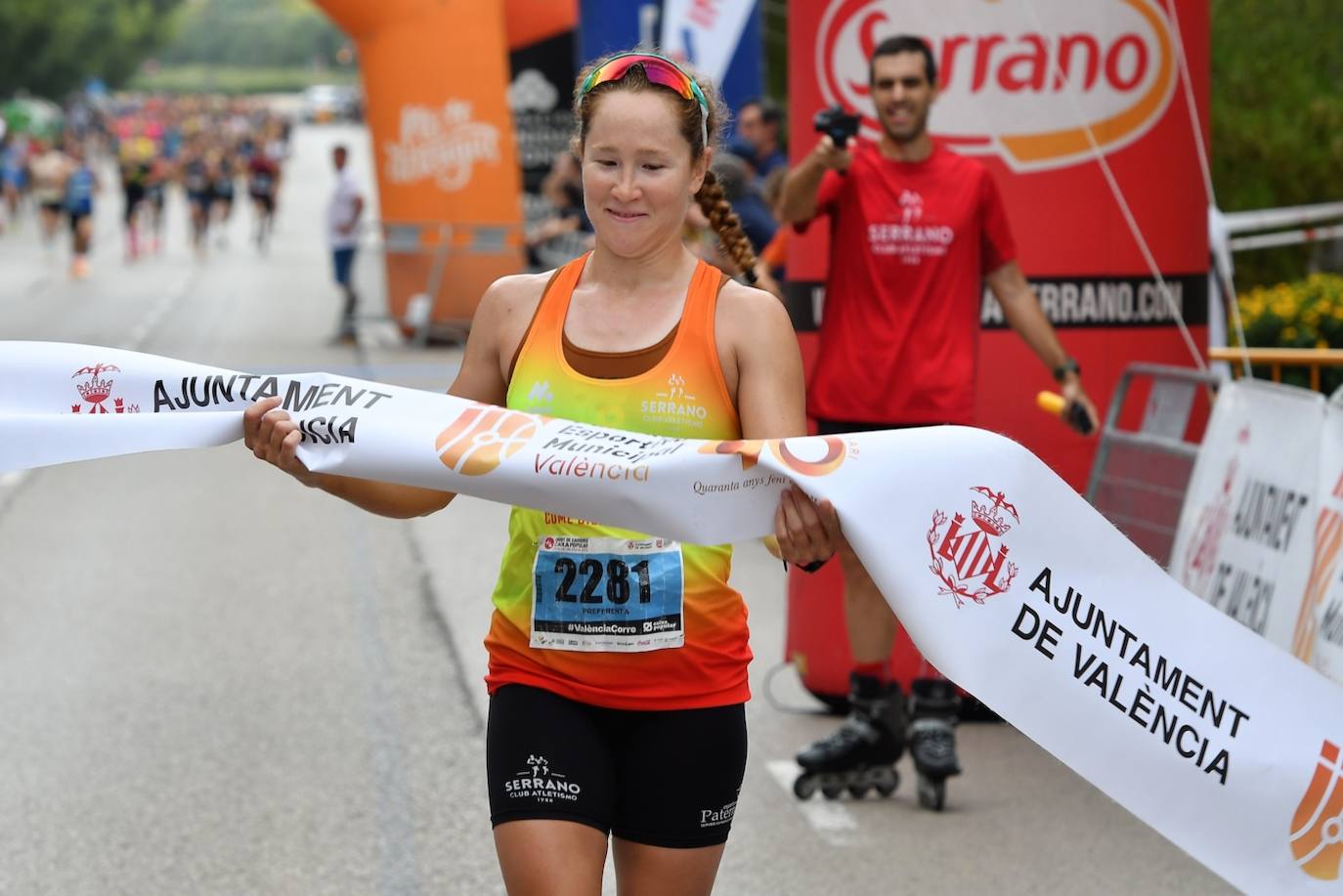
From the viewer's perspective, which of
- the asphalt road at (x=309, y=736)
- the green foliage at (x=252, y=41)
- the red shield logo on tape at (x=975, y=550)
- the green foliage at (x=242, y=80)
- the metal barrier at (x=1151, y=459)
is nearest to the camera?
the red shield logo on tape at (x=975, y=550)

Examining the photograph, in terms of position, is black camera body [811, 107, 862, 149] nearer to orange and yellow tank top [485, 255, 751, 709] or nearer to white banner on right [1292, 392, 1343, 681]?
white banner on right [1292, 392, 1343, 681]

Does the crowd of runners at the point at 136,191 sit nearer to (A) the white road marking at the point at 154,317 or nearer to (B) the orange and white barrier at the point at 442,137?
(A) the white road marking at the point at 154,317

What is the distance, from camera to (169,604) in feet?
30.1

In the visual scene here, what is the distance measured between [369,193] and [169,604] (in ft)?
175

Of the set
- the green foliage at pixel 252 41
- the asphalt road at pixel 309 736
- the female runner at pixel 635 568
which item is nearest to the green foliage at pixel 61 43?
the green foliage at pixel 252 41

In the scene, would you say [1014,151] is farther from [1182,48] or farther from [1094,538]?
[1094,538]

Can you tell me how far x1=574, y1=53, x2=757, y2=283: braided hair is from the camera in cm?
330

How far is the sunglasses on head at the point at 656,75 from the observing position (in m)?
3.30

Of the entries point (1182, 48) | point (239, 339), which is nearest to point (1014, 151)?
point (1182, 48)

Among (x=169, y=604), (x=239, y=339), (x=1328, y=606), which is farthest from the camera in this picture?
(x=239, y=339)

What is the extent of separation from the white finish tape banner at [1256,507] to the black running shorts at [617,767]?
8.58 ft

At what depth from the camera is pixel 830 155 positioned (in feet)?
19.2

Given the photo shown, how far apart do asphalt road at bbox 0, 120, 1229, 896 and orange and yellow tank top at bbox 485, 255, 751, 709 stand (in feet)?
2.97

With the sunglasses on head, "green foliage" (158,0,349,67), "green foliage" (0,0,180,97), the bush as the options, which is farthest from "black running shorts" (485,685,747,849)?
"green foliage" (158,0,349,67)
